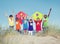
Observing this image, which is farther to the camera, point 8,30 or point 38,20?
point 38,20

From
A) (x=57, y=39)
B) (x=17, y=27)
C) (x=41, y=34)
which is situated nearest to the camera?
(x=57, y=39)

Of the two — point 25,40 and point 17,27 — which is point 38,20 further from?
point 25,40

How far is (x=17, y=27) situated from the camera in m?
9.35

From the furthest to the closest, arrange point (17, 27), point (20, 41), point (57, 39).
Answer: point (17, 27), point (57, 39), point (20, 41)

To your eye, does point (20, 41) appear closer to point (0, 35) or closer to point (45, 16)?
point (0, 35)

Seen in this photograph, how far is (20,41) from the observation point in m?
7.12

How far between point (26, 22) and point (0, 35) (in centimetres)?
215

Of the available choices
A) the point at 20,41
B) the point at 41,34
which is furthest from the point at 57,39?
the point at 20,41

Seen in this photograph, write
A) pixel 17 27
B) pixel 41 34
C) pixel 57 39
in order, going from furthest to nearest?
pixel 17 27 < pixel 41 34 < pixel 57 39

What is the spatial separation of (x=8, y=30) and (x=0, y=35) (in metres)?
0.72

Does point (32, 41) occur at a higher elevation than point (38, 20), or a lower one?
lower

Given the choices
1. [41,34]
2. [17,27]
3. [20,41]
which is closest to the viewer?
[20,41]

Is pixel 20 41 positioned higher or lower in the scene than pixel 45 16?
lower

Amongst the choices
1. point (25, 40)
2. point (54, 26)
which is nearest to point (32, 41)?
point (25, 40)
